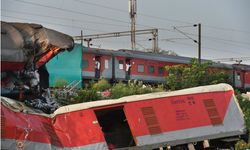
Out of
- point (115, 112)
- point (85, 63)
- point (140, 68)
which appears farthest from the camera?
point (140, 68)

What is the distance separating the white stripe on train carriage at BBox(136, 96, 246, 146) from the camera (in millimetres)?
10250

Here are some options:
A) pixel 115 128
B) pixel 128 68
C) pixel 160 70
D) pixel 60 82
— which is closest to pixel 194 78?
pixel 128 68

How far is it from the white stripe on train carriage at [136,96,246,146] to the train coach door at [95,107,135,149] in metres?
0.78

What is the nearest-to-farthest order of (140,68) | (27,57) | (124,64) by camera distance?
1. (27,57)
2. (124,64)
3. (140,68)

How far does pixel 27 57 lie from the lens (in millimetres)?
11375

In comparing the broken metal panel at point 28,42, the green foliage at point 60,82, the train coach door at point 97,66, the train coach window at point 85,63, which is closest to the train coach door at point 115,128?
the broken metal panel at point 28,42

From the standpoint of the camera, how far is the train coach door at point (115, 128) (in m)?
11.1

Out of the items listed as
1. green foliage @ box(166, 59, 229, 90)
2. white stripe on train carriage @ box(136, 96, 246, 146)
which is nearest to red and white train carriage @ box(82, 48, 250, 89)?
green foliage @ box(166, 59, 229, 90)

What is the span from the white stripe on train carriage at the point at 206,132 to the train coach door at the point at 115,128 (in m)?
0.78

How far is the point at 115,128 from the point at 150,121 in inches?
58.7

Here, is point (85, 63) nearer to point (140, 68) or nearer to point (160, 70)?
point (140, 68)

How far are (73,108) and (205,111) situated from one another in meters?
3.27

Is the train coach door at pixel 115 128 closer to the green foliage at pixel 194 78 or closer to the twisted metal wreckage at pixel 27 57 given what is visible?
the twisted metal wreckage at pixel 27 57

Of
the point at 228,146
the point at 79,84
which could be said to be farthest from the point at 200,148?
the point at 79,84
